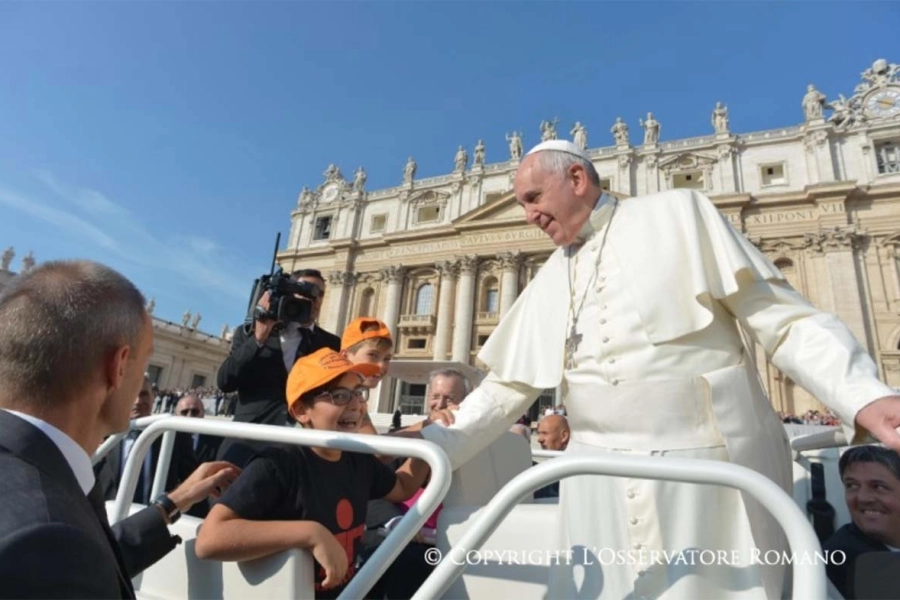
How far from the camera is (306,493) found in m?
1.69


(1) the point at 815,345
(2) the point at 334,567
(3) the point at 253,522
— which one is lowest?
(2) the point at 334,567

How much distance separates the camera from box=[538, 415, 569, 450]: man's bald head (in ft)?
15.6

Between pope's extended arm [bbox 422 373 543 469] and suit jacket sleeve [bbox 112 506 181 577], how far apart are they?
904 millimetres

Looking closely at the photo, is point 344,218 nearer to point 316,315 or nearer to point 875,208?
point 875,208

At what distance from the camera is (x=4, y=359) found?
988 mm

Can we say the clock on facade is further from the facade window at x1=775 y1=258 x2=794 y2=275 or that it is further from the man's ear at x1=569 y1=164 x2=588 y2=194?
the man's ear at x1=569 y1=164 x2=588 y2=194

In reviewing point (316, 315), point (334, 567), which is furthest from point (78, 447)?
point (316, 315)

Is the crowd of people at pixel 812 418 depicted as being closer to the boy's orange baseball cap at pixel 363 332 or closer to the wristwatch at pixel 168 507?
the boy's orange baseball cap at pixel 363 332

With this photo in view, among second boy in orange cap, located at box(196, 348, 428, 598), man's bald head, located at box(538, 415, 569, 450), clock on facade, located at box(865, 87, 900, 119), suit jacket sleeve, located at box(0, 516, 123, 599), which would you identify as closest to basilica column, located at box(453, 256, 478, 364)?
clock on facade, located at box(865, 87, 900, 119)

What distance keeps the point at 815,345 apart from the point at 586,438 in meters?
0.71

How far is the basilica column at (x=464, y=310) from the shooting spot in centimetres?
2692

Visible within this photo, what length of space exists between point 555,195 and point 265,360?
7.58ft

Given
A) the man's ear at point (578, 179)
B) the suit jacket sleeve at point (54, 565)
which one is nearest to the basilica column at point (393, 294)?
the man's ear at point (578, 179)

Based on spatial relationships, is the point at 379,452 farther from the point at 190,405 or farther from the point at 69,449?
the point at 190,405
